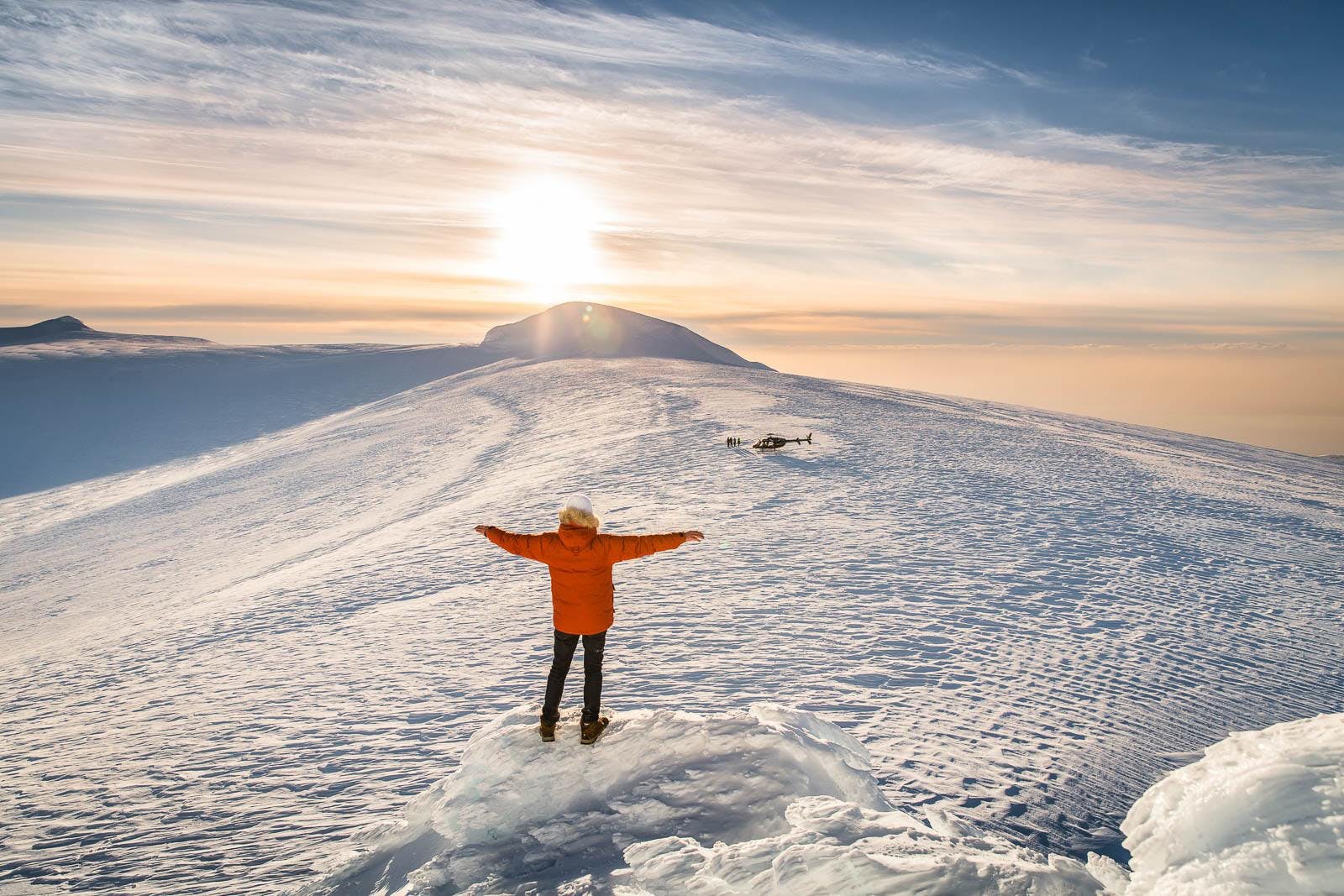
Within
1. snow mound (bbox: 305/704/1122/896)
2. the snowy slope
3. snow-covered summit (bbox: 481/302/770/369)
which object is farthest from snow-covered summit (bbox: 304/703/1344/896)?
snow-covered summit (bbox: 481/302/770/369)

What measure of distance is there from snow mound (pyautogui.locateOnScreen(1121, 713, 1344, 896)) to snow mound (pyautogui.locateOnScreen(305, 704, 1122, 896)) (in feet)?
1.93

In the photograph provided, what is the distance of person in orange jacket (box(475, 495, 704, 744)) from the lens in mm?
4719

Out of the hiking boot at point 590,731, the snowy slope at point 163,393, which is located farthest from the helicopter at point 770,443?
the snowy slope at point 163,393

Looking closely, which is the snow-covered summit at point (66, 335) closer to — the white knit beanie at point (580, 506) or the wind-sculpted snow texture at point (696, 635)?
the wind-sculpted snow texture at point (696, 635)

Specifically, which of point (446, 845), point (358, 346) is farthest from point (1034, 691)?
point (358, 346)

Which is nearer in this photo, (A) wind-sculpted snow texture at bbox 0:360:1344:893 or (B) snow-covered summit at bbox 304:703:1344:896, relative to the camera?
(B) snow-covered summit at bbox 304:703:1344:896

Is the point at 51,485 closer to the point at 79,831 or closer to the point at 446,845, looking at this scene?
the point at 79,831

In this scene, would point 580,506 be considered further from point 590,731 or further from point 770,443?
point 770,443

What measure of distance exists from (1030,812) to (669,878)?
2728 mm

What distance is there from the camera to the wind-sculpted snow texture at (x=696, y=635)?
17.4ft

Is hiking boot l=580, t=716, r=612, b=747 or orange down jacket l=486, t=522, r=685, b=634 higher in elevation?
orange down jacket l=486, t=522, r=685, b=634

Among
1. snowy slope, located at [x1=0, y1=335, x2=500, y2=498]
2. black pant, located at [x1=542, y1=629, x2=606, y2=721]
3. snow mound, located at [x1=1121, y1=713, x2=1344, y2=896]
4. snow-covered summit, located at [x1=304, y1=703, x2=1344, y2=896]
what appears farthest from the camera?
snowy slope, located at [x1=0, y1=335, x2=500, y2=498]

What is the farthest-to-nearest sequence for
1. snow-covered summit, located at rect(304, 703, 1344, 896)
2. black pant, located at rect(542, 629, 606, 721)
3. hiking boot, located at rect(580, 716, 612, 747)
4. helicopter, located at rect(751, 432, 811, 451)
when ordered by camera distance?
helicopter, located at rect(751, 432, 811, 451)
black pant, located at rect(542, 629, 606, 721)
hiking boot, located at rect(580, 716, 612, 747)
snow-covered summit, located at rect(304, 703, 1344, 896)

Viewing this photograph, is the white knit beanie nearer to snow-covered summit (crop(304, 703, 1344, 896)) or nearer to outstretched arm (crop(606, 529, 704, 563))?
outstretched arm (crop(606, 529, 704, 563))
